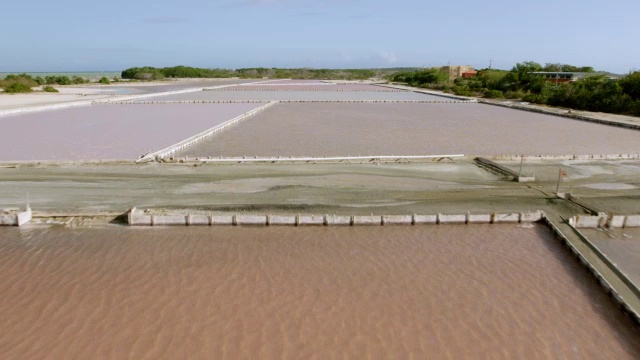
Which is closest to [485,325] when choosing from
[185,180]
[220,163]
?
[185,180]

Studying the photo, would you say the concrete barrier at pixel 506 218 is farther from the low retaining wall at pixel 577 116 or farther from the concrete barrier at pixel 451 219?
the low retaining wall at pixel 577 116

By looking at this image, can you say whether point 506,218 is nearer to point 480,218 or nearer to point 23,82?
point 480,218

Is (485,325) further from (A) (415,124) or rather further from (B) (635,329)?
(A) (415,124)

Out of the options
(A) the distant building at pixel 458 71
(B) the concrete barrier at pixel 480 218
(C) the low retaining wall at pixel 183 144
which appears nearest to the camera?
(B) the concrete barrier at pixel 480 218

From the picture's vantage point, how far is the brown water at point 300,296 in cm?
412

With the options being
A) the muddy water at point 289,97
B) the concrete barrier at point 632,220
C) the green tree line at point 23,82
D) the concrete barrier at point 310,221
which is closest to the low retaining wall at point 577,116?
the muddy water at point 289,97

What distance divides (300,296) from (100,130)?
1412 cm

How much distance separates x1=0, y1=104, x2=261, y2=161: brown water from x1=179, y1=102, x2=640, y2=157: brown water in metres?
1.66

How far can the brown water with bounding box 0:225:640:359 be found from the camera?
4125 mm

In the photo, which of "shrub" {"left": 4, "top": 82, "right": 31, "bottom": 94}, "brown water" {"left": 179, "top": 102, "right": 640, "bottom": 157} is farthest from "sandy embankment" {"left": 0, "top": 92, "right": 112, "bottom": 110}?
"brown water" {"left": 179, "top": 102, "right": 640, "bottom": 157}

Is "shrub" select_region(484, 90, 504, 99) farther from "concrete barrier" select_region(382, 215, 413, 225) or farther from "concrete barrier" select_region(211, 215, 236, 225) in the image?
"concrete barrier" select_region(211, 215, 236, 225)

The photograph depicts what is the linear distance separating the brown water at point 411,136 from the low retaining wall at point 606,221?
18.8 ft

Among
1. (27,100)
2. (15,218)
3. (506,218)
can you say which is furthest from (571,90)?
(27,100)

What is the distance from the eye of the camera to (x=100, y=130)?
1638cm
